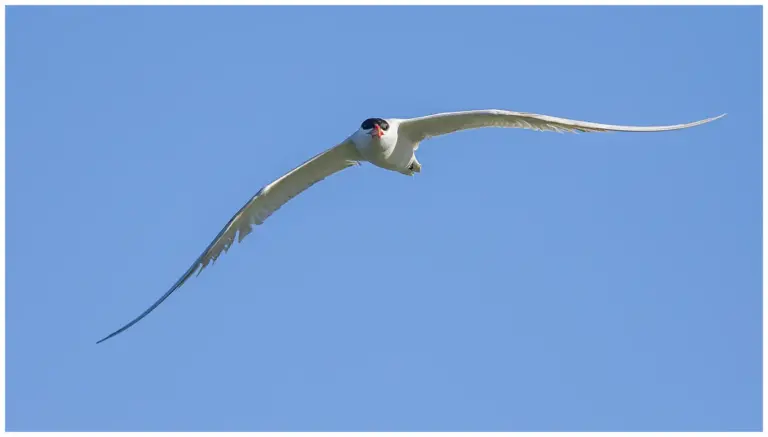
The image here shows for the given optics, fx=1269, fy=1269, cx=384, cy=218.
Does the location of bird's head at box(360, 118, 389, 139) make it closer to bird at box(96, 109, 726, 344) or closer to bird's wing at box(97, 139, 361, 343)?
bird at box(96, 109, 726, 344)

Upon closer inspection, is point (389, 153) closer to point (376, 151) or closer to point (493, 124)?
point (376, 151)

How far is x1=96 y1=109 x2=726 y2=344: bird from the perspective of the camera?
1743 cm

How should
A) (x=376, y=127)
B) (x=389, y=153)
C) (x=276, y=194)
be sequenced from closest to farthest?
(x=376, y=127) < (x=389, y=153) < (x=276, y=194)

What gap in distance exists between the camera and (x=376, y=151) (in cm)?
1814

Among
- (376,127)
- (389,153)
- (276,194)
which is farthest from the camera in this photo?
(276,194)

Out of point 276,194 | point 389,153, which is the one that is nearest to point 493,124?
point 389,153

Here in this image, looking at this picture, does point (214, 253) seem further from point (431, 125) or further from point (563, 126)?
point (563, 126)

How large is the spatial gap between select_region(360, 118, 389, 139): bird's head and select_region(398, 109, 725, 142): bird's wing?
1.11 feet

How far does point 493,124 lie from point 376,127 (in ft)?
5.41

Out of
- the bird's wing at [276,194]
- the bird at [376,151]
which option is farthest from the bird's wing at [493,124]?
the bird's wing at [276,194]

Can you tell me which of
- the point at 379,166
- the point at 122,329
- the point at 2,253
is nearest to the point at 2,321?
the point at 2,253

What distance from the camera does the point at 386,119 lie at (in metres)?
18.2

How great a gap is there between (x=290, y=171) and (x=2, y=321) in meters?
5.19

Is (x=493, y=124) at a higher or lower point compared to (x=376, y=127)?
higher
